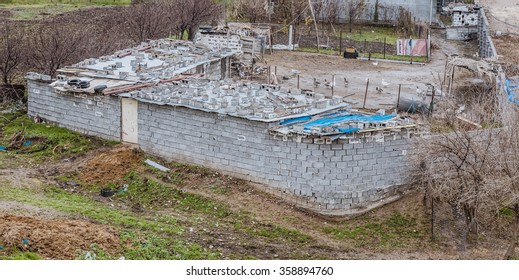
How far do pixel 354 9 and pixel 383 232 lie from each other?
30.3 meters

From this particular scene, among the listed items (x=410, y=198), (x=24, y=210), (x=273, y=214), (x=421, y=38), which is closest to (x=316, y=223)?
(x=273, y=214)

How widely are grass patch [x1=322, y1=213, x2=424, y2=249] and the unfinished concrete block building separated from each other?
747mm

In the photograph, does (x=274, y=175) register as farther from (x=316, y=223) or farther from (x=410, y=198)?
(x=410, y=198)

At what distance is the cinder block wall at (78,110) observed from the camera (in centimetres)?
2823

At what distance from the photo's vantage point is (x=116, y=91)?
28047 millimetres

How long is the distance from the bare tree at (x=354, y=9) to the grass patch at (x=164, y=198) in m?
28.3

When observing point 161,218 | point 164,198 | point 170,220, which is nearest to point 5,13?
point 164,198

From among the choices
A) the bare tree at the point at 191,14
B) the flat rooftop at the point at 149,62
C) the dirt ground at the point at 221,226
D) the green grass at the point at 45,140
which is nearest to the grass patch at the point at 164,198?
the dirt ground at the point at 221,226

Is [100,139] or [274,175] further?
[100,139]

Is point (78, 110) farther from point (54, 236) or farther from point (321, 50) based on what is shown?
point (321, 50)

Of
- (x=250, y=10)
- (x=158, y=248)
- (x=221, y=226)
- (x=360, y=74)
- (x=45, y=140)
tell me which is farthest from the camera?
(x=250, y=10)

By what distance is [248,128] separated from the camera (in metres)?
25.2

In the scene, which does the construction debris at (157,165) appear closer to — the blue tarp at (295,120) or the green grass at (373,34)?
the blue tarp at (295,120)

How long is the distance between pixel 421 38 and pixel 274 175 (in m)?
25.6
